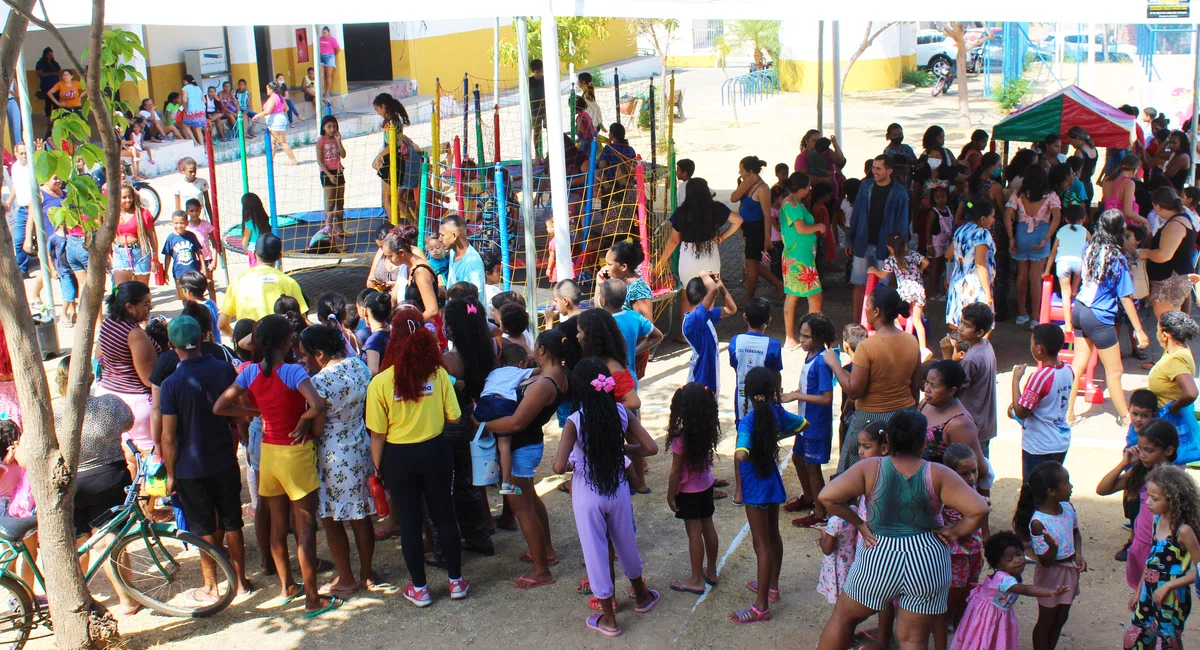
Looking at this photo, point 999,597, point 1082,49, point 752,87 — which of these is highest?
point 1082,49

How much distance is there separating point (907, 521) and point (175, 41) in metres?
20.8

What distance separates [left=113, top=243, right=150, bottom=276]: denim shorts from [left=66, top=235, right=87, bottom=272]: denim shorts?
731 millimetres

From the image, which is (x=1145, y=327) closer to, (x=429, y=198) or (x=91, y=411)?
(x=429, y=198)

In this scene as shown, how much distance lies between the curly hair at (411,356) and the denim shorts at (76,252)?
5994 millimetres

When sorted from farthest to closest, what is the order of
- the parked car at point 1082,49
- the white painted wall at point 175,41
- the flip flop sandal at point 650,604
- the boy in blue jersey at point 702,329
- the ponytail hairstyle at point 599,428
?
the parked car at point 1082,49, the white painted wall at point 175,41, the boy in blue jersey at point 702,329, the flip flop sandal at point 650,604, the ponytail hairstyle at point 599,428

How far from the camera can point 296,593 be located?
5.42 meters

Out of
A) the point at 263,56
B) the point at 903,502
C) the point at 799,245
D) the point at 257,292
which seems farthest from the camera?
the point at 263,56

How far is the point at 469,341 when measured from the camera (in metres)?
5.55

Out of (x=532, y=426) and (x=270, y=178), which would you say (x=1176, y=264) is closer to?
(x=532, y=426)

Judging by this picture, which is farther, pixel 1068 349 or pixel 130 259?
pixel 130 259

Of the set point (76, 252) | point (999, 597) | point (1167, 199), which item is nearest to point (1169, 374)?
point (999, 597)

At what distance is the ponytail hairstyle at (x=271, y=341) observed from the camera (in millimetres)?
4891

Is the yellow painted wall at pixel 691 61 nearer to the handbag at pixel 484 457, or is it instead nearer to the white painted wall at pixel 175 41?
the white painted wall at pixel 175 41

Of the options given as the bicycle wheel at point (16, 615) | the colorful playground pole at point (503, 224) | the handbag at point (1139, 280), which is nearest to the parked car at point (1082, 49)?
the handbag at point (1139, 280)
